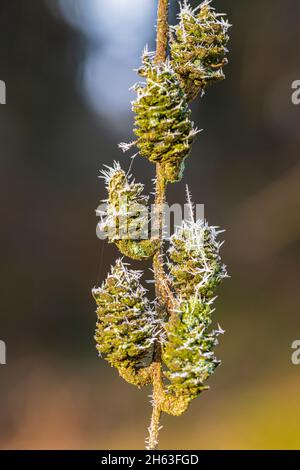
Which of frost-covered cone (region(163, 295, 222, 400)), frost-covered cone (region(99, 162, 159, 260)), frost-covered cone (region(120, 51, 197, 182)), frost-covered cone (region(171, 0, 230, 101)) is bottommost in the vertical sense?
frost-covered cone (region(163, 295, 222, 400))

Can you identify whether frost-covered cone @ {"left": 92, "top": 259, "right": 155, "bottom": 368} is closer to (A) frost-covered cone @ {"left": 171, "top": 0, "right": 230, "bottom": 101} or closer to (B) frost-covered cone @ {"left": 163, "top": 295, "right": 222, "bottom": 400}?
(B) frost-covered cone @ {"left": 163, "top": 295, "right": 222, "bottom": 400}

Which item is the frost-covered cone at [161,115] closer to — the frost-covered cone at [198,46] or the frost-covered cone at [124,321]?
the frost-covered cone at [198,46]

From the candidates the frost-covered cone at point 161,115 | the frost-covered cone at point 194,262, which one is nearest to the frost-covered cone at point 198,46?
Answer: the frost-covered cone at point 161,115

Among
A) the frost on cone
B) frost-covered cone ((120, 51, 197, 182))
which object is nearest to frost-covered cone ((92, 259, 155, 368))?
the frost on cone

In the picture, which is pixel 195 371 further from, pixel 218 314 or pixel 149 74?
pixel 218 314

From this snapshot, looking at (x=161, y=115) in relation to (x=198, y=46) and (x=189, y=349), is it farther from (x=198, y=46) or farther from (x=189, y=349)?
(x=189, y=349)
